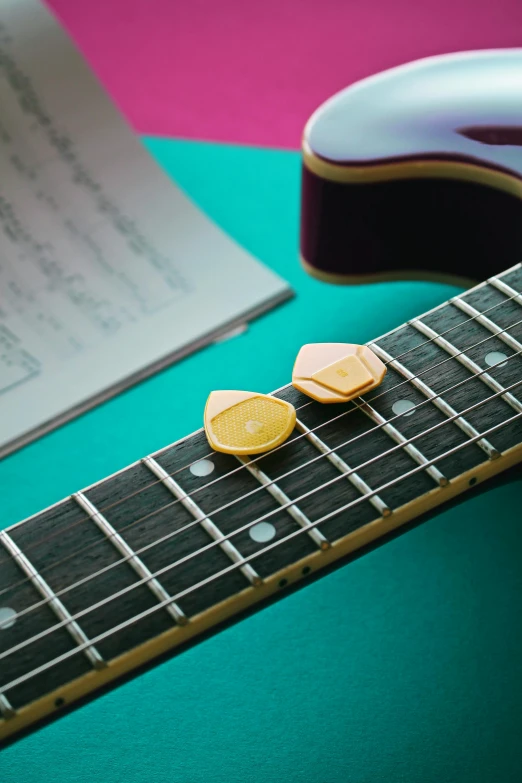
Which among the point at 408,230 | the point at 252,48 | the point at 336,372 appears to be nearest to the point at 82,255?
the point at 408,230

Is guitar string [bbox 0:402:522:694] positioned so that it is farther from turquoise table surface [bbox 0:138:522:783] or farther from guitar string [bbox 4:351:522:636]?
turquoise table surface [bbox 0:138:522:783]

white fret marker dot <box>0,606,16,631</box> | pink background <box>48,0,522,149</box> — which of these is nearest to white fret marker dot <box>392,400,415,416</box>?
white fret marker dot <box>0,606,16,631</box>

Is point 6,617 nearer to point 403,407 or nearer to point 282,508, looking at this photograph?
point 282,508

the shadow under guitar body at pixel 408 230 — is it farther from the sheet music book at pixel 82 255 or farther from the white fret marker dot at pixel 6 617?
the white fret marker dot at pixel 6 617

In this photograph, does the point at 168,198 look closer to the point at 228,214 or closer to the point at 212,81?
the point at 228,214

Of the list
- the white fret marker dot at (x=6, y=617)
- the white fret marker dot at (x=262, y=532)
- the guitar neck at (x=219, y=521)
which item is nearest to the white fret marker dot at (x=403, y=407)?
the guitar neck at (x=219, y=521)

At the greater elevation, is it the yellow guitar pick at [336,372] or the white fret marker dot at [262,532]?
the yellow guitar pick at [336,372]
